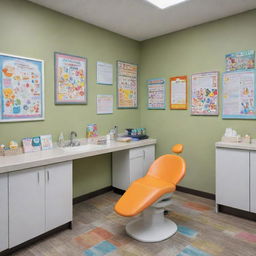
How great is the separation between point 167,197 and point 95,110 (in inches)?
69.6

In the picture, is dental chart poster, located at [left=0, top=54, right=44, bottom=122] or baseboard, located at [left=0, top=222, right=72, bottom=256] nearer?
baseboard, located at [left=0, top=222, right=72, bottom=256]

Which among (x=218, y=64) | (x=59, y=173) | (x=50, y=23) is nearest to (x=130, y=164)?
(x=59, y=173)

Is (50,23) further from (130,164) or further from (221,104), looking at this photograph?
(221,104)

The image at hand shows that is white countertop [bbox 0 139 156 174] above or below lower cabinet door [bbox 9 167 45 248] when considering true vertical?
above

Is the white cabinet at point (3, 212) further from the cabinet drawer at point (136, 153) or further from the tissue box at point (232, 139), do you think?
the tissue box at point (232, 139)

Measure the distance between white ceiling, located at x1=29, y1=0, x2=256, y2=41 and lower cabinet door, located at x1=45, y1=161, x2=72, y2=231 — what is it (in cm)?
196

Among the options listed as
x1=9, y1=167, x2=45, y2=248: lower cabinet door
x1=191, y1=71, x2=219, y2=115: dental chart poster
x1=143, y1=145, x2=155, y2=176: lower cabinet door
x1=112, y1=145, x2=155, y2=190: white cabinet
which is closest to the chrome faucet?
x1=112, y1=145, x2=155, y2=190: white cabinet

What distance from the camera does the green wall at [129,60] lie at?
9.16 feet

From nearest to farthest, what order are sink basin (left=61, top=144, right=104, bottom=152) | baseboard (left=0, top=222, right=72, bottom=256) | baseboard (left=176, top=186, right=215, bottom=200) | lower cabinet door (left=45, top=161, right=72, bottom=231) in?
baseboard (left=0, top=222, right=72, bottom=256) < lower cabinet door (left=45, top=161, right=72, bottom=231) < sink basin (left=61, top=144, right=104, bottom=152) < baseboard (left=176, top=186, right=215, bottom=200)

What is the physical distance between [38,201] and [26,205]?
0.12 m

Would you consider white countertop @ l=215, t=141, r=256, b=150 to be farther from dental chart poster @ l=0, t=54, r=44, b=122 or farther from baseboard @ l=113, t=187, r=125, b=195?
dental chart poster @ l=0, t=54, r=44, b=122

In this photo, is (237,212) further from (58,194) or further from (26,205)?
(26,205)

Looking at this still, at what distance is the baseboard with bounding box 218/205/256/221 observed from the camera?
2887 mm

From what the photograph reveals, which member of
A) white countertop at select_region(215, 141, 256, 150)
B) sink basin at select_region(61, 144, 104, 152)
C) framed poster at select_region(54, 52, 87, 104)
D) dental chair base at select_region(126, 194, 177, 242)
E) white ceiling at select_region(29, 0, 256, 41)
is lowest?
dental chair base at select_region(126, 194, 177, 242)
